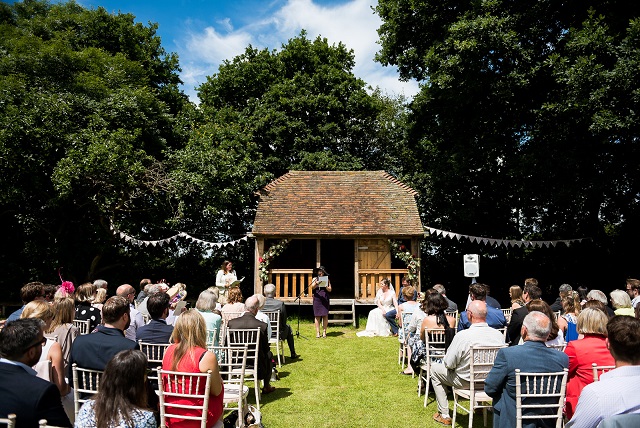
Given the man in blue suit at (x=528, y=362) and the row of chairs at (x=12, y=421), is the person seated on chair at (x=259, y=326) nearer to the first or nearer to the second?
the man in blue suit at (x=528, y=362)

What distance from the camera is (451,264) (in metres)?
21.2

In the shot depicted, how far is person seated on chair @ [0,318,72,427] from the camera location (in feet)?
9.23

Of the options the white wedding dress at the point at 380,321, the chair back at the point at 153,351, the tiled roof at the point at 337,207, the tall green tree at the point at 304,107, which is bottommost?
the white wedding dress at the point at 380,321

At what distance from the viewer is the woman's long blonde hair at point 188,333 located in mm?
3980

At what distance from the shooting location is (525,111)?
52.3 feet

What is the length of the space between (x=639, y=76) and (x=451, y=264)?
38.1 feet

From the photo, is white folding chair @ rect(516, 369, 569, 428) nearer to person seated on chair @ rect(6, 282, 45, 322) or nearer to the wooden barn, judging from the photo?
person seated on chair @ rect(6, 282, 45, 322)

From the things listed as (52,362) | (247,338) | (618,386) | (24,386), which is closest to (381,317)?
(247,338)

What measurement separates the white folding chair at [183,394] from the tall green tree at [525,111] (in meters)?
11.1

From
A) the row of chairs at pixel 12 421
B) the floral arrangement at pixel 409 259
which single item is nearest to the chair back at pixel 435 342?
the row of chairs at pixel 12 421

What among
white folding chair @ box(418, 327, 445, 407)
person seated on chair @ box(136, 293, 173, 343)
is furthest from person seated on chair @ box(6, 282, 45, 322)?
white folding chair @ box(418, 327, 445, 407)

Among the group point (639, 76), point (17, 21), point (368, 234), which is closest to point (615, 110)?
point (639, 76)

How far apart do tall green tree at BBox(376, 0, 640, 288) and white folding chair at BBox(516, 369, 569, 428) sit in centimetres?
914

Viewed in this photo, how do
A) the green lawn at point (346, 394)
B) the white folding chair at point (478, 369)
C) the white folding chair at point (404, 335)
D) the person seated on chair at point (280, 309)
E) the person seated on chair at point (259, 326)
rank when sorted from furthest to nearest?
the person seated on chair at point (280, 309)
the white folding chair at point (404, 335)
the person seated on chair at point (259, 326)
the green lawn at point (346, 394)
the white folding chair at point (478, 369)
